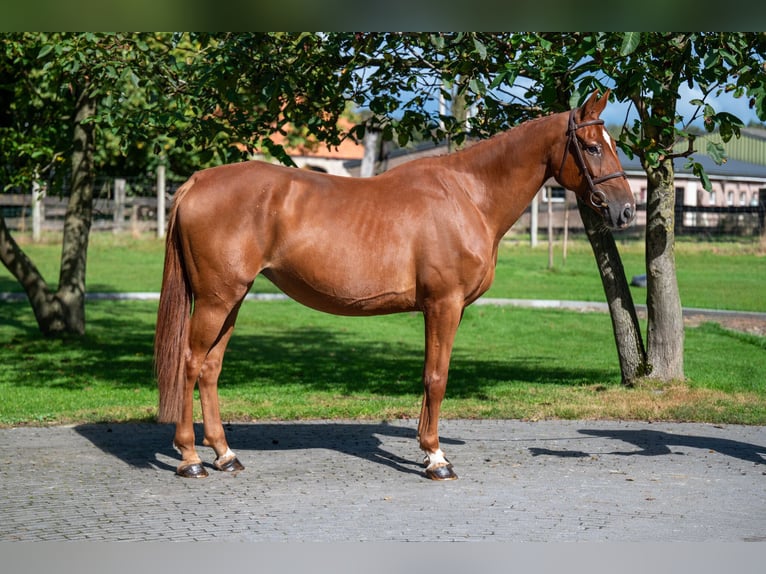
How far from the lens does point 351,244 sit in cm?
709

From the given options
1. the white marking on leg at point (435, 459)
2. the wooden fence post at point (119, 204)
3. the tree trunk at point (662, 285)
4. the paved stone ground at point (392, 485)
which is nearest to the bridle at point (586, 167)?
the paved stone ground at point (392, 485)

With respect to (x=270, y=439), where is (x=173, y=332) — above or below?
above

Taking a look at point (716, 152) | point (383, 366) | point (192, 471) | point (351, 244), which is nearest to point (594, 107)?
point (716, 152)

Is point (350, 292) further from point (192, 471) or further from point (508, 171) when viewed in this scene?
point (192, 471)

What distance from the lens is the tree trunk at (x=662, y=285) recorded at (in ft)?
35.5

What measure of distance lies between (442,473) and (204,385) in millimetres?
1880

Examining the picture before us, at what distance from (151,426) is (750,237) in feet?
97.8

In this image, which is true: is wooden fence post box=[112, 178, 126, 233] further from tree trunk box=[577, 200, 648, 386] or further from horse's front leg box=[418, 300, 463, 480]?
horse's front leg box=[418, 300, 463, 480]

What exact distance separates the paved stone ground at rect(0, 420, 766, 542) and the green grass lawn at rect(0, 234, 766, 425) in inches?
31.2

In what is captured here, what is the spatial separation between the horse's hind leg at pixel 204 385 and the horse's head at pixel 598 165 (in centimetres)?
266

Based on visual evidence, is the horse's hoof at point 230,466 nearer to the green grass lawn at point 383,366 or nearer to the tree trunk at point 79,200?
the green grass lawn at point 383,366

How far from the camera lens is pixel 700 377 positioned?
12102 mm

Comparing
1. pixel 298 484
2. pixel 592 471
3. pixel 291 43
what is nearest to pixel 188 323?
pixel 298 484

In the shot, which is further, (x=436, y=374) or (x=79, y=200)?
(x=79, y=200)
